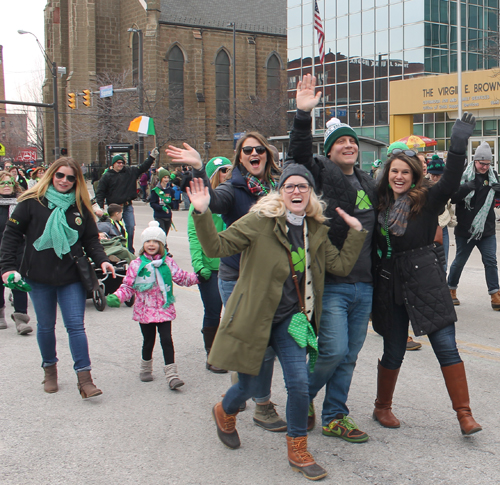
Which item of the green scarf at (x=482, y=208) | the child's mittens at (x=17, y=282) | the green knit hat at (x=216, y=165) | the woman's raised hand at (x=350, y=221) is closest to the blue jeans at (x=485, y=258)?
the green scarf at (x=482, y=208)

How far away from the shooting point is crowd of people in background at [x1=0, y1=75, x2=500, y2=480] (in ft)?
11.7

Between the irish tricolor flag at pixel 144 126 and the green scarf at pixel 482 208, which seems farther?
the irish tricolor flag at pixel 144 126

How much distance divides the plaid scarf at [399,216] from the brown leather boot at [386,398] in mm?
951

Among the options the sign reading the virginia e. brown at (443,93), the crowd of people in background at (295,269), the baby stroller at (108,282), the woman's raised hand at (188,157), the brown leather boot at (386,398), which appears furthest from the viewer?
the sign reading the virginia e. brown at (443,93)

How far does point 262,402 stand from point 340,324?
2.93ft

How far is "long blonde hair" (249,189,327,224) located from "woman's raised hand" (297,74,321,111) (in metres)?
0.57

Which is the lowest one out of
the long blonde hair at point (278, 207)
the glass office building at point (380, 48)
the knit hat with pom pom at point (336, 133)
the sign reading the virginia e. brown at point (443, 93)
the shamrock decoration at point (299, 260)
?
the shamrock decoration at point (299, 260)

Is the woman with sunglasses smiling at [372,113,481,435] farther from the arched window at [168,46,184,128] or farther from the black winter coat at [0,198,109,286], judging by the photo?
the arched window at [168,46,184,128]

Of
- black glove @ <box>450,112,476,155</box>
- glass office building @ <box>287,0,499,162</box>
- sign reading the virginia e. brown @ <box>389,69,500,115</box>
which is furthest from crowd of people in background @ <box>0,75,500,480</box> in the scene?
glass office building @ <box>287,0,499,162</box>

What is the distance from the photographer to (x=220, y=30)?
2029 inches

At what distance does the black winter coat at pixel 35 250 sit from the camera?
4.95m

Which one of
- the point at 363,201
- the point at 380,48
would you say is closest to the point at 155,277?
the point at 363,201

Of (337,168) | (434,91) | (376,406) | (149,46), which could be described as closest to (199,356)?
(376,406)

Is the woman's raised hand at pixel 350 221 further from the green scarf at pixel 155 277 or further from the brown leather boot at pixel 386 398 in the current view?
the green scarf at pixel 155 277
